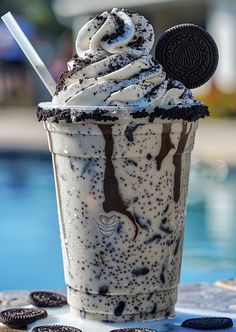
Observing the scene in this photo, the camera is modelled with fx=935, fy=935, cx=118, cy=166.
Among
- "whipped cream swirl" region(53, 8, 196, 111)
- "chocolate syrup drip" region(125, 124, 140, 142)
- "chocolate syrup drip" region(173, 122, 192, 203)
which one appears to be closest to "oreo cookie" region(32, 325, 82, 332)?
"chocolate syrup drip" region(173, 122, 192, 203)

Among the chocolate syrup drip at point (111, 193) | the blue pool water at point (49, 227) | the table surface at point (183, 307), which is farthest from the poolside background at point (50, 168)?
the chocolate syrup drip at point (111, 193)

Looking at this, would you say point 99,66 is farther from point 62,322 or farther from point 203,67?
point 62,322

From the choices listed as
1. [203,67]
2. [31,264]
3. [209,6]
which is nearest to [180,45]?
[203,67]

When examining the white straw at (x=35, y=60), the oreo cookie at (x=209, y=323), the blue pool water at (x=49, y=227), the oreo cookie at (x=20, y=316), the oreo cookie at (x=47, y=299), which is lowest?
the oreo cookie at (x=20, y=316)

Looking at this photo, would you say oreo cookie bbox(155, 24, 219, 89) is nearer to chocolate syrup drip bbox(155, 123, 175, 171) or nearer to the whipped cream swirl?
the whipped cream swirl

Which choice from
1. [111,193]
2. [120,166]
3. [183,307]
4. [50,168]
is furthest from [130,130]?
[50,168]

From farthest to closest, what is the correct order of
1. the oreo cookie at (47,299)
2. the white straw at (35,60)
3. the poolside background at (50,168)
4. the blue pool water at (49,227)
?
the poolside background at (50,168) → the blue pool water at (49,227) → the oreo cookie at (47,299) → the white straw at (35,60)

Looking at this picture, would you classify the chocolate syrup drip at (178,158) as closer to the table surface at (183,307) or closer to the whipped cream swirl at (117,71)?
the whipped cream swirl at (117,71)
